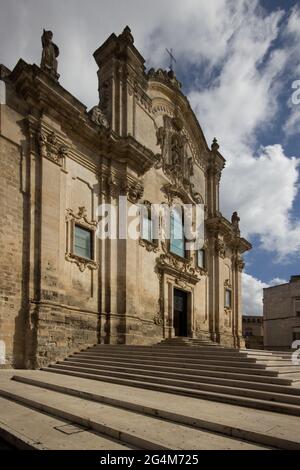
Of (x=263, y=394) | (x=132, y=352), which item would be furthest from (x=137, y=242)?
(x=263, y=394)

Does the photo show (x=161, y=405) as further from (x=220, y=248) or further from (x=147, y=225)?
(x=220, y=248)

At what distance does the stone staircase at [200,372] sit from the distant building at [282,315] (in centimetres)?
3685

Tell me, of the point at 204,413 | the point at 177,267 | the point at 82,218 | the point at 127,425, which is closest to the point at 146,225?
the point at 177,267

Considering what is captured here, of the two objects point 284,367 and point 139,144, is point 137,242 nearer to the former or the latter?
point 139,144

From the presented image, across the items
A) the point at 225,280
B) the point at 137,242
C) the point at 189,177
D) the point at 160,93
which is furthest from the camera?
the point at 225,280

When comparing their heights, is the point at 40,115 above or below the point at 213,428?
above

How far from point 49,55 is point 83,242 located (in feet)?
24.4

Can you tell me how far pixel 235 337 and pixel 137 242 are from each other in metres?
13.3

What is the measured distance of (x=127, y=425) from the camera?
5371 mm

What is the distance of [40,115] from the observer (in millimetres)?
14398

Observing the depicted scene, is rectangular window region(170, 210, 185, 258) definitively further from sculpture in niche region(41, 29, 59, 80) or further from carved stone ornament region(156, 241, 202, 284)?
sculpture in niche region(41, 29, 59, 80)

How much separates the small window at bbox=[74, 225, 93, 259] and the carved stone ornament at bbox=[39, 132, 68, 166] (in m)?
2.78

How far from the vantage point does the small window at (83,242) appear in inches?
607

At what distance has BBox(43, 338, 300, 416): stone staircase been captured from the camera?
23.6 feet
